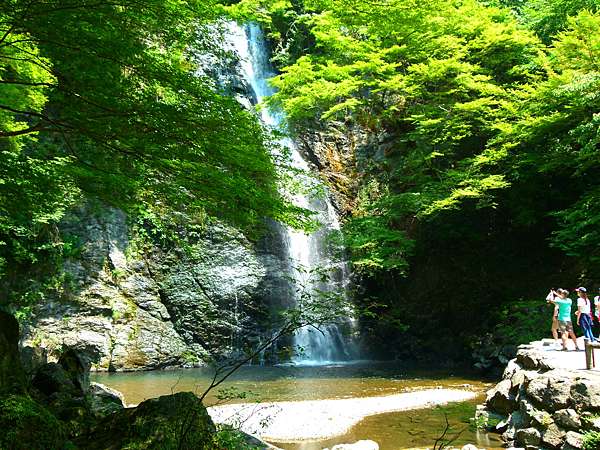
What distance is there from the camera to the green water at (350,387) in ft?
25.2

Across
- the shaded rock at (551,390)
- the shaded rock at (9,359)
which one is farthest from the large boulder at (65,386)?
the shaded rock at (551,390)

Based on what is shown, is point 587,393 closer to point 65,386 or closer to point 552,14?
point 65,386

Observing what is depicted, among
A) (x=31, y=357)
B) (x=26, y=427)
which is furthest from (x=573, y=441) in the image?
(x=31, y=357)

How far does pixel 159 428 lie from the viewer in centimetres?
347

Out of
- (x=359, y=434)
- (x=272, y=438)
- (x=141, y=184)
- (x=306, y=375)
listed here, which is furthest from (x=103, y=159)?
(x=306, y=375)

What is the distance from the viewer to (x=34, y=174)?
5.09 meters

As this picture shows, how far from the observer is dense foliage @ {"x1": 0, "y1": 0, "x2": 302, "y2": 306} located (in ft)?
12.2

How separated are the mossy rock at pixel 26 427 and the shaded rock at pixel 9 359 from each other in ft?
2.42

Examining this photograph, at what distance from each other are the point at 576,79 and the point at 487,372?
25.9ft

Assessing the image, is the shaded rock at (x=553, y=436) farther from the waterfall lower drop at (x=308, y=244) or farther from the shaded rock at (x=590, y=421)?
the waterfall lower drop at (x=308, y=244)

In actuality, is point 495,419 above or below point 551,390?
below

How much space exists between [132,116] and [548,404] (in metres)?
6.31

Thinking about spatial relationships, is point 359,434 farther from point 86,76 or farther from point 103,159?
point 86,76

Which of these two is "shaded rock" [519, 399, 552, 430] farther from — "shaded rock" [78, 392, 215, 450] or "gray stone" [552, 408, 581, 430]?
"shaded rock" [78, 392, 215, 450]
